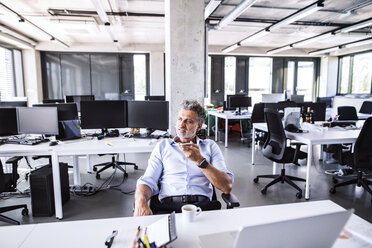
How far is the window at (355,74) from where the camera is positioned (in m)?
9.25

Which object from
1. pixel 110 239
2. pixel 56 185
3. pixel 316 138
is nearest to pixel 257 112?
pixel 316 138

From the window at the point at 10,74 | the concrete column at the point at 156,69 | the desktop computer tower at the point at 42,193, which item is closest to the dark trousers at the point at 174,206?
the desktop computer tower at the point at 42,193

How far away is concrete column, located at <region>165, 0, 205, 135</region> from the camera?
323 cm

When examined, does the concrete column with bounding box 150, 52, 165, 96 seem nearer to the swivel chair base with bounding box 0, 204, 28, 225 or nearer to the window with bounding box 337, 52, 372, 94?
the swivel chair base with bounding box 0, 204, 28, 225

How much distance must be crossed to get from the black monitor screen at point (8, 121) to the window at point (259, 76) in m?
8.87

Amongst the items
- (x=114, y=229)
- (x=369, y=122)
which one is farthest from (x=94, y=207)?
(x=369, y=122)

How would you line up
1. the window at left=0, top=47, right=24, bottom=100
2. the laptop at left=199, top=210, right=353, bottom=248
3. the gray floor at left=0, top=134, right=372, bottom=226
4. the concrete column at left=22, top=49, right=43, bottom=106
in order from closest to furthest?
the laptop at left=199, top=210, right=353, bottom=248, the gray floor at left=0, top=134, right=372, bottom=226, the window at left=0, top=47, right=24, bottom=100, the concrete column at left=22, top=49, right=43, bottom=106

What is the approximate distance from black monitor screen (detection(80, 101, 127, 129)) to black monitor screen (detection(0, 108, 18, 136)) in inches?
31.9

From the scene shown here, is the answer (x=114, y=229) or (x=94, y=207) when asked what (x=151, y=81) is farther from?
(x=114, y=229)

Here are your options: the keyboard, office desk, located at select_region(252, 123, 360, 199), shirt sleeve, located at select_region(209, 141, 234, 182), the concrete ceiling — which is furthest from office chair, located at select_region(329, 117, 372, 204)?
the keyboard

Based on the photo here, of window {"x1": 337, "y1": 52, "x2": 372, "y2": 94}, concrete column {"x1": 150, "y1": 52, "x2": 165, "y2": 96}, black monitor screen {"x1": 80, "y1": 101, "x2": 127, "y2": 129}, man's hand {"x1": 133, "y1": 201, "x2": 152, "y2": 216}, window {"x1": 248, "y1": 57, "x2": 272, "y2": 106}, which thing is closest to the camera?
man's hand {"x1": 133, "y1": 201, "x2": 152, "y2": 216}

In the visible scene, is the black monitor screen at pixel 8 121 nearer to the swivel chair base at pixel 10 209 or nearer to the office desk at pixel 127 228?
the swivel chair base at pixel 10 209

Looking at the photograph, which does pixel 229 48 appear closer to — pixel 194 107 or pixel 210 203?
pixel 194 107

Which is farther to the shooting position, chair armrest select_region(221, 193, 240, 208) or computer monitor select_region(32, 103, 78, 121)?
computer monitor select_region(32, 103, 78, 121)
